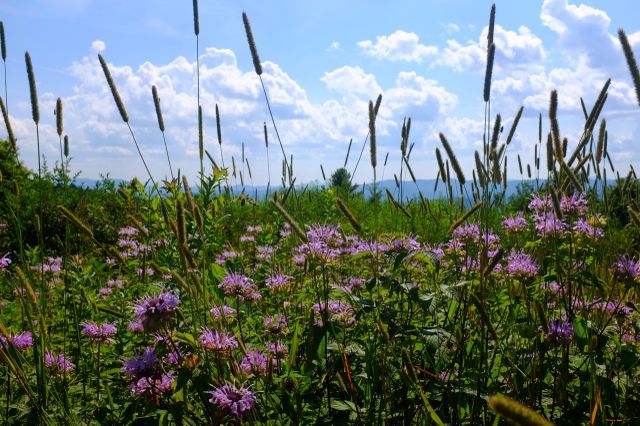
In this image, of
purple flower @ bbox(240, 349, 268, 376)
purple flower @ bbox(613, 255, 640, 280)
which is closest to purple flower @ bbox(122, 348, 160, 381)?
purple flower @ bbox(240, 349, 268, 376)

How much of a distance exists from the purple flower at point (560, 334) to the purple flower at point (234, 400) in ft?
3.62

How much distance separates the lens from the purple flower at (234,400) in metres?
1.48

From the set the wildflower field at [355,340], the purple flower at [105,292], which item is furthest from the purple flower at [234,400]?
the purple flower at [105,292]

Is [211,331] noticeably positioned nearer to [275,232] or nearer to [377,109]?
[377,109]

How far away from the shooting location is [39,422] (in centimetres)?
175

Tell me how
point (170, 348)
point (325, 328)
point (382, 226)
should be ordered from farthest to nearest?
1. point (382, 226)
2. point (325, 328)
3. point (170, 348)

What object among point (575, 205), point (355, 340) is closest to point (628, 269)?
point (575, 205)

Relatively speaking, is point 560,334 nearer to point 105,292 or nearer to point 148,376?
point 148,376

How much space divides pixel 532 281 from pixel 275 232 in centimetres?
258

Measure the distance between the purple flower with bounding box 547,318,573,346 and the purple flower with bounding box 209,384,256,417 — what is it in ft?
3.62

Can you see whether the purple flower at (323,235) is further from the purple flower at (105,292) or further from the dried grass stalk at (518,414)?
the dried grass stalk at (518,414)

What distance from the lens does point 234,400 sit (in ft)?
4.93

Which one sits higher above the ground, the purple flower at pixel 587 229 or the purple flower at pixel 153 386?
the purple flower at pixel 587 229

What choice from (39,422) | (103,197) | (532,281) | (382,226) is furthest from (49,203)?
(532,281)
